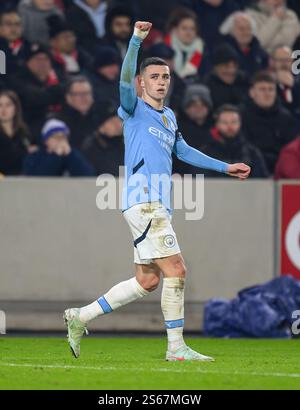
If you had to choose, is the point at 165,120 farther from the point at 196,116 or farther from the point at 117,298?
the point at 196,116

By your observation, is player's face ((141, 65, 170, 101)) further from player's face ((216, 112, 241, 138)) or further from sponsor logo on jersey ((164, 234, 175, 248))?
player's face ((216, 112, 241, 138))

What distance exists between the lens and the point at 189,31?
1673cm

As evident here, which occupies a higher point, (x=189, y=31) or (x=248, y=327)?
(x=189, y=31)

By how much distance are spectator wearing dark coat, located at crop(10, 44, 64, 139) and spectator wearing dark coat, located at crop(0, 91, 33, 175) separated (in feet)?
1.51

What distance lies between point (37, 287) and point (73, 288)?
0.42 metres

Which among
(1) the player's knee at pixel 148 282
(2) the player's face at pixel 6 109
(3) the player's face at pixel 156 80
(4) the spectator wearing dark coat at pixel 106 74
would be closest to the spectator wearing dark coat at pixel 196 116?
(4) the spectator wearing dark coat at pixel 106 74

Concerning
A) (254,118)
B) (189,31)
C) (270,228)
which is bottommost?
(270,228)

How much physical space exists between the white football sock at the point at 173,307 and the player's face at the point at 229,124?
6741 mm

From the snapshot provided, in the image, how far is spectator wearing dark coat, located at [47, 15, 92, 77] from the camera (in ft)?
53.3

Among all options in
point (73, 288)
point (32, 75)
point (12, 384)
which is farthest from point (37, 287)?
point (12, 384)

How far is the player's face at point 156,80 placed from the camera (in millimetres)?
9141

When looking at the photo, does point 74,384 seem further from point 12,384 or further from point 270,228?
point 270,228

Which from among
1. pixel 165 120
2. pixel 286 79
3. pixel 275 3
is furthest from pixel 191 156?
pixel 275 3

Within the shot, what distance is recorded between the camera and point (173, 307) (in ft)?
29.8
